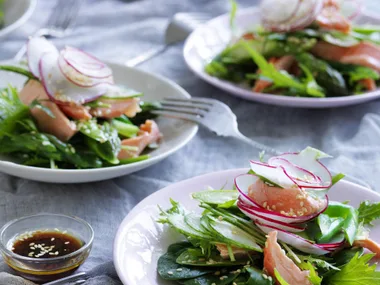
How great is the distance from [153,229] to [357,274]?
564 millimetres

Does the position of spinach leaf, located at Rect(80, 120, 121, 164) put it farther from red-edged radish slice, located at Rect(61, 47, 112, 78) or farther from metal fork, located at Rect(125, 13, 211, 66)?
metal fork, located at Rect(125, 13, 211, 66)

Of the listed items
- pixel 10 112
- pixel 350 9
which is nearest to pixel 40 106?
pixel 10 112

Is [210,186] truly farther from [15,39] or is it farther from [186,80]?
[15,39]

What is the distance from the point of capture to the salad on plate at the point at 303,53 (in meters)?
2.90

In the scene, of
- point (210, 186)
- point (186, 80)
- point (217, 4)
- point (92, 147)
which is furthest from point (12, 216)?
point (217, 4)

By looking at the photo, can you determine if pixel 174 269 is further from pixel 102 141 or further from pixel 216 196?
pixel 102 141

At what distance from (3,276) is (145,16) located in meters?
2.47

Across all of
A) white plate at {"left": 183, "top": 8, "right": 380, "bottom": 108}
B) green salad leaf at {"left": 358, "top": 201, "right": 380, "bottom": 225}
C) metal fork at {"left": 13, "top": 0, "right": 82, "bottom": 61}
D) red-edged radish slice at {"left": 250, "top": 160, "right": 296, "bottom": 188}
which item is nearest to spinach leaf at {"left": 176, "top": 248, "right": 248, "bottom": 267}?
red-edged radish slice at {"left": 250, "top": 160, "right": 296, "bottom": 188}

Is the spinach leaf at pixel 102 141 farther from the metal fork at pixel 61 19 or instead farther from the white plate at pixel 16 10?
the metal fork at pixel 61 19

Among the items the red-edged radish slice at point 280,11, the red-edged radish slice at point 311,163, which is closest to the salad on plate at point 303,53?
the red-edged radish slice at point 280,11

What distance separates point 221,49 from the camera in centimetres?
332

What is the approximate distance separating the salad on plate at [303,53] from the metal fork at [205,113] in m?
0.38

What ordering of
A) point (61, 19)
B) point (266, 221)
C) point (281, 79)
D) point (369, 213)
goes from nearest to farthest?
point (266, 221), point (369, 213), point (281, 79), point (61, 19)

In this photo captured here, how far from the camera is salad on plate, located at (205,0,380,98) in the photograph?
2896mm
